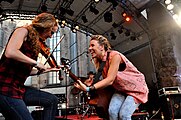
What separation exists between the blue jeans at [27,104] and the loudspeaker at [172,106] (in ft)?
14.5

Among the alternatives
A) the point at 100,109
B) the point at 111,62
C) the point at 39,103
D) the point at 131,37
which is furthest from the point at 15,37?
the point at 131,37

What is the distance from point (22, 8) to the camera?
10.3m

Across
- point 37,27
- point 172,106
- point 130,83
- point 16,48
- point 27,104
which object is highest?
point 37,27

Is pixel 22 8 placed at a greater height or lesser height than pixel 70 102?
greater

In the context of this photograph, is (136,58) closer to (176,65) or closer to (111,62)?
(176,65)

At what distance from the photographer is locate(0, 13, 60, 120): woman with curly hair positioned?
1.43m

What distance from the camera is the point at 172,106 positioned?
535 centimetres

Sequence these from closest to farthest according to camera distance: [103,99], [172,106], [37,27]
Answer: [37,27] → [103,99] → [172,106]

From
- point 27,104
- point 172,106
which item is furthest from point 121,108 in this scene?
point 172,106

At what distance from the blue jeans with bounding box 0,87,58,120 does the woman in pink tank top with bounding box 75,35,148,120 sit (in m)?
0.33

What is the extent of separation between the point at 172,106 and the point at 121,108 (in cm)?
399

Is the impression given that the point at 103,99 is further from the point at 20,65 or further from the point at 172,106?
the point at 172,106

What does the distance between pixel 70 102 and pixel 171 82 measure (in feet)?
28.1

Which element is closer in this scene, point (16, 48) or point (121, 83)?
point (16, 48)
